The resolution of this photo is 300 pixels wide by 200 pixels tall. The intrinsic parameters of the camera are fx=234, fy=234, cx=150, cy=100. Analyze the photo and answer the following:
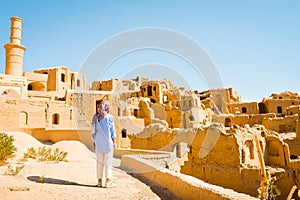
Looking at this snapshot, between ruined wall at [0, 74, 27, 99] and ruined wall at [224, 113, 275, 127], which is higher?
ruined wall at [0, 74, 27, 99]

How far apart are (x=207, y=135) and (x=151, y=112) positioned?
50.5 ft

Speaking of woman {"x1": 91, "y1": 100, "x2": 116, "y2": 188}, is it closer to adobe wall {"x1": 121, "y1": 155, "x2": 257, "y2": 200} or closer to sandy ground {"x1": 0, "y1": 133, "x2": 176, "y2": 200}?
sandy ground {"x1": 0, "y1": 133, "x2": 176, "y2": 200}

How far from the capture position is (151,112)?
28.4m

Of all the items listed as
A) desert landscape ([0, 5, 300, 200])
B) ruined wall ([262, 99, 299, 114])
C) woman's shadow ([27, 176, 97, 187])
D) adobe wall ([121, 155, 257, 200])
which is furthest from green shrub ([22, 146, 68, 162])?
ruined wall ([262, 99, 299, 114])

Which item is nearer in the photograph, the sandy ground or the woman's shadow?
the sandy ground

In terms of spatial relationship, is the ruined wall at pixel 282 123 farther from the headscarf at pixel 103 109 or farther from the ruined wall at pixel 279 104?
the headscarf at pixel 103 109

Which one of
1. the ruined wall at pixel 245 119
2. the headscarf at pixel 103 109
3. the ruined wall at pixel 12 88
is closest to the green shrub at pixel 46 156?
the headscarf at pixel 103 109

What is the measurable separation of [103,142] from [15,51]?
27268 millimetres

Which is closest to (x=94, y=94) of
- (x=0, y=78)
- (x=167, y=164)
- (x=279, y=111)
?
(x=0, y=78)

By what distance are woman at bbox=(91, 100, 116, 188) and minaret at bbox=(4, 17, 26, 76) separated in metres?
26.1

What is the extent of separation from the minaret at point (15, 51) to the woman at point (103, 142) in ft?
85.6

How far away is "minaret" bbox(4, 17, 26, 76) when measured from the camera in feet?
88.2

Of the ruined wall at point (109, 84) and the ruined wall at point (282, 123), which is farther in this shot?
the ruined wall at point (109, 84)

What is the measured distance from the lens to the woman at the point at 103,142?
5.07 metres
